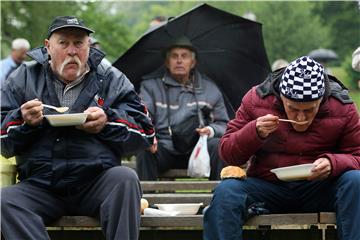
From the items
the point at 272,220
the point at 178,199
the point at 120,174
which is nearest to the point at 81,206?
the point at 120,174

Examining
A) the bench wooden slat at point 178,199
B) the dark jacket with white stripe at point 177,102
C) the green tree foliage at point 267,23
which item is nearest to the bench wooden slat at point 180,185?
the bench wooden slat at point 178,199

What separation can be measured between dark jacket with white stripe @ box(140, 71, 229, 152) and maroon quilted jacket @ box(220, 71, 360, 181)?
2.18 m

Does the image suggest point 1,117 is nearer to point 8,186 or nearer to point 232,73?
point 8,186

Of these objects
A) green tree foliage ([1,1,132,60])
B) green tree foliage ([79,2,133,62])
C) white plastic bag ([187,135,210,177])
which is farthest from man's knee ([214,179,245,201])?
green tree foliage ([79,2,133,62])

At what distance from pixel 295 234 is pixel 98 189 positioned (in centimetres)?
135

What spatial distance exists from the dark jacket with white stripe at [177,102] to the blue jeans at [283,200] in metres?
2.24

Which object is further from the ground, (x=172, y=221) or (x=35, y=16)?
(x=35, y=16)

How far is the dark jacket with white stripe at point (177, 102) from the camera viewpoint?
783cm

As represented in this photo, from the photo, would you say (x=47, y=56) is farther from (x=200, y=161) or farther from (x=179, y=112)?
(x=179, y=112)

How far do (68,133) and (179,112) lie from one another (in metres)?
2.53

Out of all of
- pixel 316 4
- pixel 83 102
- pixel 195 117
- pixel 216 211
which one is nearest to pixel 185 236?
pixel 216 211

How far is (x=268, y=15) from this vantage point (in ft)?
153

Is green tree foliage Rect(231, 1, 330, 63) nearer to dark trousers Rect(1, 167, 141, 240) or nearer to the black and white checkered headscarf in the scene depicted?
the black and white checkered headscarf

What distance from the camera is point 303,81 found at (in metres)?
5.25
